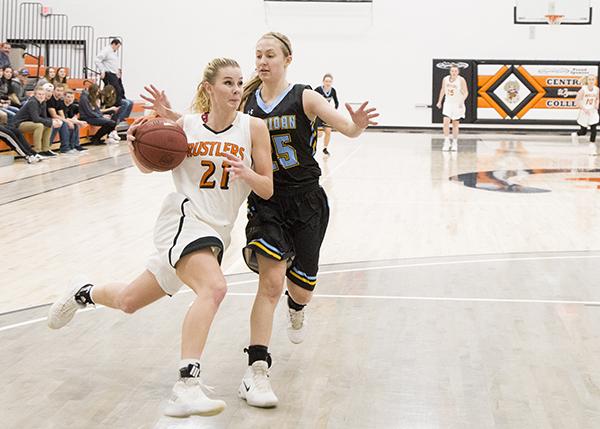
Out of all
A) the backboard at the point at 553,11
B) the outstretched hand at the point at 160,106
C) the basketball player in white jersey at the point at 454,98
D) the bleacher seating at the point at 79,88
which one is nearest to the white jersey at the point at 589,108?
the basketball player in white jersey at the point at 454,98

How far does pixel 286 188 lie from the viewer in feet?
10.7

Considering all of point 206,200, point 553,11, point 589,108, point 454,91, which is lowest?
point 206,200

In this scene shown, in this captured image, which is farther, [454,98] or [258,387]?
[454,98]

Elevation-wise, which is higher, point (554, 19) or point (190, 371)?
point (554, 19)

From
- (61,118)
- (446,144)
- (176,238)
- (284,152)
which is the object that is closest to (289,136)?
(284,152)

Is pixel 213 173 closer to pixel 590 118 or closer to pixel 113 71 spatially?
pixel 590 118

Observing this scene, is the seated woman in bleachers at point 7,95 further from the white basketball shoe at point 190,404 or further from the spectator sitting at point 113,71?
the white basketball shoe at point 190,404

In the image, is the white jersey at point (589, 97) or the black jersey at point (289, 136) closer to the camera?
the black jersey at point (289, 136)

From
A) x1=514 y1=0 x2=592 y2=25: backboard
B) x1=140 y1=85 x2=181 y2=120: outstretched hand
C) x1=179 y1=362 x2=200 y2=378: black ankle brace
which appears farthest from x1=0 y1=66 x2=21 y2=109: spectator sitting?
x1=514 y1=0 x2=592 y2=25: backboard

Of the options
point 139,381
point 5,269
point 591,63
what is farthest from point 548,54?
point 139,381

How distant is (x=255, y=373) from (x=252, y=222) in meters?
0.69

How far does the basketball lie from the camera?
2795 mm

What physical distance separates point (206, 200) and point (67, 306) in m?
0.98

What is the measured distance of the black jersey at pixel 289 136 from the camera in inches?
127
